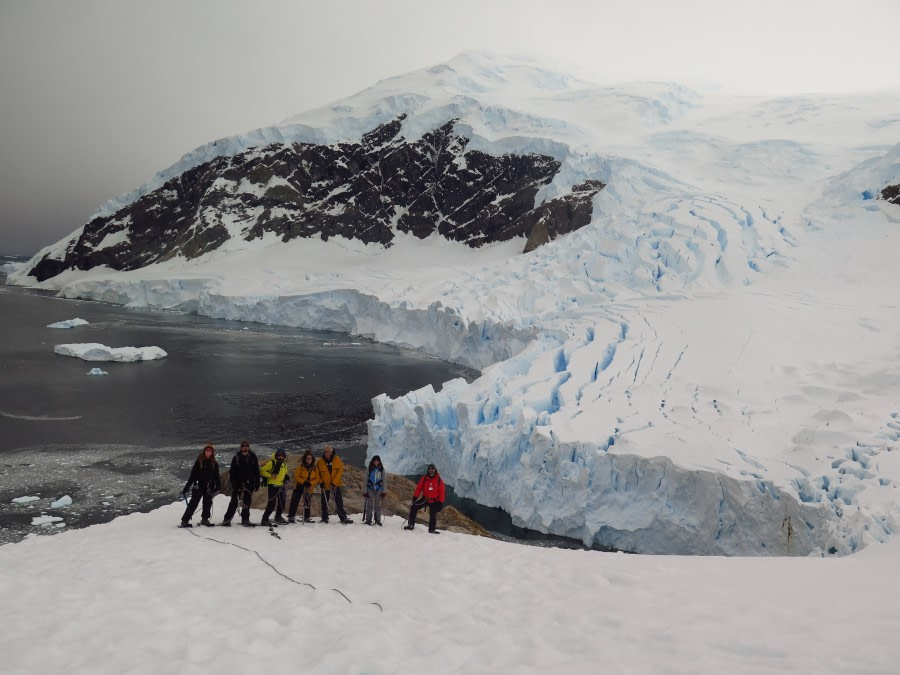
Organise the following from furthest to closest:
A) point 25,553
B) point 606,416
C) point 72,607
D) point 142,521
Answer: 1. point 606,416
2. point 142,521
3. point 25,553
4. point 72,607

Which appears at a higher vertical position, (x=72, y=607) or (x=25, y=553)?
(x=72, y=607)

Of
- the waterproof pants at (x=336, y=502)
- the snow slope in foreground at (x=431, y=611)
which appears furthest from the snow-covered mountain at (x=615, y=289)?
the waterproof pants at (x=336, y=502)

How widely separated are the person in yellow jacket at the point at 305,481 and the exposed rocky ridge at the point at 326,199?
2067 inches

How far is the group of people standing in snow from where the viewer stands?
849cm

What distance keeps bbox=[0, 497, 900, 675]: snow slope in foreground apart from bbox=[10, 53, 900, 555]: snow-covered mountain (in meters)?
4.43

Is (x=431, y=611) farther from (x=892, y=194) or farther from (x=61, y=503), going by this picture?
(x=892, y=194)

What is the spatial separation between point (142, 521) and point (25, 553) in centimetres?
214

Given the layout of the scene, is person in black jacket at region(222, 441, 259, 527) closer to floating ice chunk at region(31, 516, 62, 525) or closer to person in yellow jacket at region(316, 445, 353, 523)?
person in yellow jacket at region(316, 445, 353, 523)

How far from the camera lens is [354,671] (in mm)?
3988

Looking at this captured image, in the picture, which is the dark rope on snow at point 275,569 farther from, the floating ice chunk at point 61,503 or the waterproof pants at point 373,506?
the floating ice chunk at point 61,503

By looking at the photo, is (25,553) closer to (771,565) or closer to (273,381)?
(771,565)

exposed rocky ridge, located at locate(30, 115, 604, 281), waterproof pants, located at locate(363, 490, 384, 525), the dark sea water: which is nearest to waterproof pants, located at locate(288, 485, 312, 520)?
waterproof pants, located at locate(363, 490, 384, 525)

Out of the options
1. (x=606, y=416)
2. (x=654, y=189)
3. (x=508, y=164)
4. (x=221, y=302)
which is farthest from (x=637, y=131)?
(x=606, y=416)

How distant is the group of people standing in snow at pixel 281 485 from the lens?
849 cm
